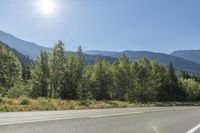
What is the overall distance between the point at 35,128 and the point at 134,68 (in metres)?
78.4

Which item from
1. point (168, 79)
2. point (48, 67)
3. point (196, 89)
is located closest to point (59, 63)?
point (48, 67)

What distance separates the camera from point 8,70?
257ft

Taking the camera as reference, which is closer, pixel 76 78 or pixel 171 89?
pixel 76 78

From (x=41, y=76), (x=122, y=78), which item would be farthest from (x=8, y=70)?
(x=122, y=78)

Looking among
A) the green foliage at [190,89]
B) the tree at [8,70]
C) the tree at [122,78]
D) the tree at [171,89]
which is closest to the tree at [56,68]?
the tree at [8,70]

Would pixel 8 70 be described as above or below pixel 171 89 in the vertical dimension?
above

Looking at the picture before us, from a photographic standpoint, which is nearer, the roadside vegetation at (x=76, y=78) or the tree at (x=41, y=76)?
the roadside vegetation at (x=76, y=78)

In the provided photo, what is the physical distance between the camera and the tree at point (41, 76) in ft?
267

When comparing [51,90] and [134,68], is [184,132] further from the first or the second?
[134,68]

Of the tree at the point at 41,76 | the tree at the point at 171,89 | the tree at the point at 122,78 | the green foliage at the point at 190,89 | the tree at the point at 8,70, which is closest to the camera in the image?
the tree at the point at 8,70

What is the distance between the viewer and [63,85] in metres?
86.6

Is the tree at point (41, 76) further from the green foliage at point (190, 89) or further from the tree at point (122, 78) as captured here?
the green foliage at point (190, 89)

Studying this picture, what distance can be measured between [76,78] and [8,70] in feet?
48.0

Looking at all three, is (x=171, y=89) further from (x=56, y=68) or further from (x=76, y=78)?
(x=56, y=68)
